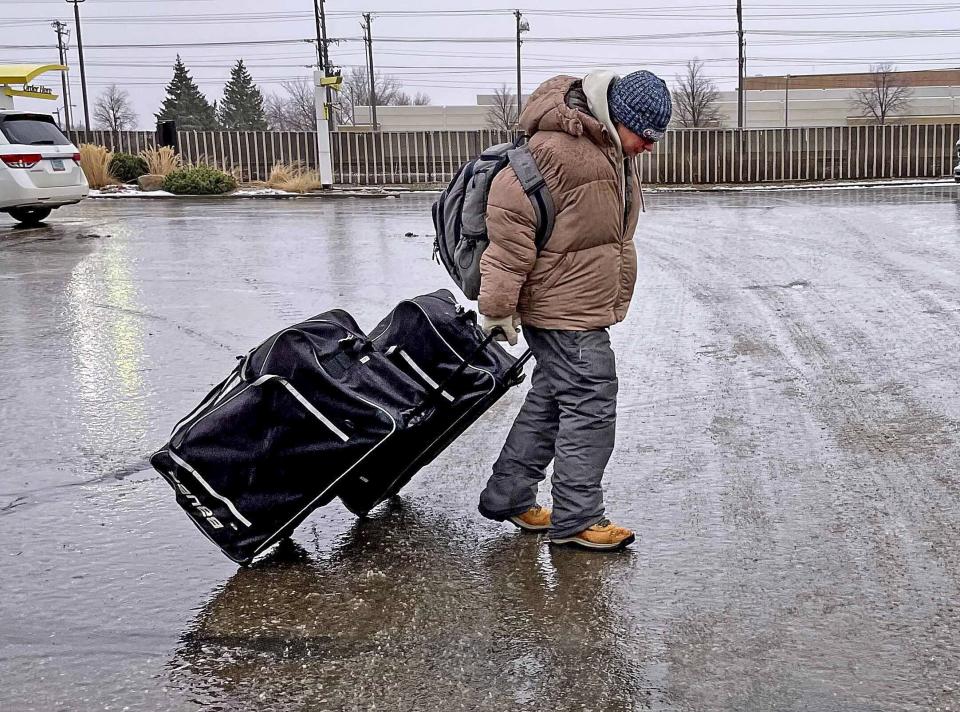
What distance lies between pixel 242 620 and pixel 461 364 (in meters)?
1.17

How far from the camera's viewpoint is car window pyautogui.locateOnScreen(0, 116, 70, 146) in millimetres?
15342

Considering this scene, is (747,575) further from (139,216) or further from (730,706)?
(139,216)

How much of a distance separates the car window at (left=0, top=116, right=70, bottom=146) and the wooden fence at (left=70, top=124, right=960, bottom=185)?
1324 cm

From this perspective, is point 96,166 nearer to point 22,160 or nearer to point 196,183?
point 196,183

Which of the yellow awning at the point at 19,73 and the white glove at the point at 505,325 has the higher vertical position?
the yellow awning at the point at 19,73

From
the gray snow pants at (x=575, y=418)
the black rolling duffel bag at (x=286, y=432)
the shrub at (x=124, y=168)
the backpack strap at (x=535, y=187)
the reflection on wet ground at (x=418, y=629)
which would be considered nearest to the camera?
the reflection on wet ground at (x=418, y=629)

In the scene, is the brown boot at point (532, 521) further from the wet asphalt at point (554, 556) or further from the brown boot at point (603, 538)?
the brown boot at point (603, 538)

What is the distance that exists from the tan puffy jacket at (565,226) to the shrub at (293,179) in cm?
2206

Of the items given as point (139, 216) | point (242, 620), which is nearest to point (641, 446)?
point (242, 620)

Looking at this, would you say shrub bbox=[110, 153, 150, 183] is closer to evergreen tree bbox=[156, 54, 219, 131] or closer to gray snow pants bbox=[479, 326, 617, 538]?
gray snow pants bbox=[479, 326, 617, 538]

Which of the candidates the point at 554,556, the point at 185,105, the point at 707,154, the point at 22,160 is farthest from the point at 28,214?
the point at 185,105

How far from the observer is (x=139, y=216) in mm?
18406

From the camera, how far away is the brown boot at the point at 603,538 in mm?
4016

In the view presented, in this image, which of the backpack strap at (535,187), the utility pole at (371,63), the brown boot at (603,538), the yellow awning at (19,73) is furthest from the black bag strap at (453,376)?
the utility pole at (371,63)
